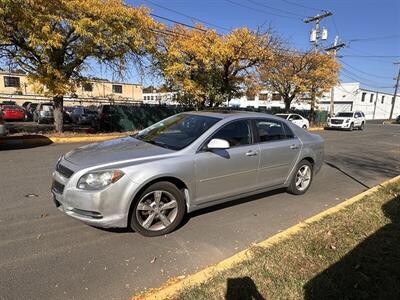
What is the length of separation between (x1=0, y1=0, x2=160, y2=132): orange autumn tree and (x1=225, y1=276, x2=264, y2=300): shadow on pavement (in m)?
12.1

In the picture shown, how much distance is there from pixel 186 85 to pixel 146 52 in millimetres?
4317

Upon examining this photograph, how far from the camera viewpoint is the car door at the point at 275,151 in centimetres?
543

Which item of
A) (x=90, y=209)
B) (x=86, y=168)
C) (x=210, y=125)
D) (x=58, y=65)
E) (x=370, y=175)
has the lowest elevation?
(x=370, y=175)

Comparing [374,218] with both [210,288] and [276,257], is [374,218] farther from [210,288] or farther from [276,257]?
[210,288]

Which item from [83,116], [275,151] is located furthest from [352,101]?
[275,151]

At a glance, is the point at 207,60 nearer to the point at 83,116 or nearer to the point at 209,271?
the point at 83,116

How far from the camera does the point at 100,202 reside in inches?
151

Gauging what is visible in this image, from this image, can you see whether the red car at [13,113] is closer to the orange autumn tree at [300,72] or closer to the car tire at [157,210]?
the orange autumn tree at [300,72]

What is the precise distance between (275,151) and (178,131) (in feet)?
5.40

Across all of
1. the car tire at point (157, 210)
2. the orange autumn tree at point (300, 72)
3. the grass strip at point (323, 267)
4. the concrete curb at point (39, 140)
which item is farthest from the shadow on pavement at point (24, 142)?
the orange autumn tree at point (300, 72)

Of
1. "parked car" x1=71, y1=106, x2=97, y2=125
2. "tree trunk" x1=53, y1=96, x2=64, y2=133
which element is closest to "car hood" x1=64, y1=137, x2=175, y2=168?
"tree trunk" x1=53, y1=96, x2=64, y2=133

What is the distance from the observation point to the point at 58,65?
14.7 meters

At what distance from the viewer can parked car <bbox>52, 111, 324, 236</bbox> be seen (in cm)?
392

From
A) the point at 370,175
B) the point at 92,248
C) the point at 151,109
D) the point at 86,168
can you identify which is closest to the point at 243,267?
the point at 92,248
